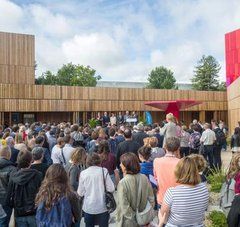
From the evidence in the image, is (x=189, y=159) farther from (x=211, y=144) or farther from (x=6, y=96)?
(x=6, y=96)

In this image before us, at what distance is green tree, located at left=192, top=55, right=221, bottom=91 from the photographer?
53.9 metres

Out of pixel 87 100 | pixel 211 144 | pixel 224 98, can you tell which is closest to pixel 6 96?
pixel 87 100

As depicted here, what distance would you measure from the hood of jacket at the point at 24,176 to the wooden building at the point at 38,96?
843 inches

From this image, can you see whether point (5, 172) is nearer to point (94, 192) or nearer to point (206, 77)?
point (94, 192)

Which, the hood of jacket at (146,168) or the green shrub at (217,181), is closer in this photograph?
the hood of jacket at (146,168)

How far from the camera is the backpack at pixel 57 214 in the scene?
3.45 m

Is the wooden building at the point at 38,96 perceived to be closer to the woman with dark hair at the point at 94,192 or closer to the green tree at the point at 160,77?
the woman with dark hair at the point at 94,192

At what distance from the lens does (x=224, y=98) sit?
34781 mm

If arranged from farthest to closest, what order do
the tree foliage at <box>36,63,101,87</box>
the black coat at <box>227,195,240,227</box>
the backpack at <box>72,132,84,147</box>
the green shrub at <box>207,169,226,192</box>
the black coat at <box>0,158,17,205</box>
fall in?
the tree foliage at <box>36,63,101,87</box>
the backpack at <box>72,132,84,147</box>
the green shrub at <box>207,169,226,192</box>
the black coat at <box>0,158,17,205</box>
the black coat at <box>227,195,240,227</box>

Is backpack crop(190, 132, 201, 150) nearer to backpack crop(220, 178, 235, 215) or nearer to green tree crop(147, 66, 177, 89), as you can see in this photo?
backpack crop(220, 178, 235, 215)

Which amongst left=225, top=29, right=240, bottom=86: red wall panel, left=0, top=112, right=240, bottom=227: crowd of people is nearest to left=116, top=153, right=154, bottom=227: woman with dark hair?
left=0, top=112, right=240, bottom=227: crowd of people

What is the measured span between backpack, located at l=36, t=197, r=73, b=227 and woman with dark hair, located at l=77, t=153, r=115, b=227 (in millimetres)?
1056

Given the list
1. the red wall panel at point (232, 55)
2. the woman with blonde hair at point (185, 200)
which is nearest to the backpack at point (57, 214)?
the woman with blonde hair at point (185, 200)

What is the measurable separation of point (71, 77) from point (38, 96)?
89.7 feet
